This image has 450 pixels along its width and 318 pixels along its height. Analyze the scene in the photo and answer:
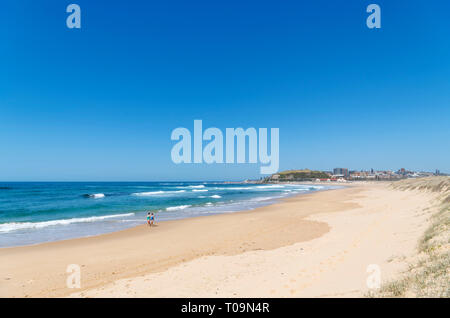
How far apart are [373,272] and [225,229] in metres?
10.2

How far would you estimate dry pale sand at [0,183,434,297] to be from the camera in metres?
5.84

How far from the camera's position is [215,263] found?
8.16 metres

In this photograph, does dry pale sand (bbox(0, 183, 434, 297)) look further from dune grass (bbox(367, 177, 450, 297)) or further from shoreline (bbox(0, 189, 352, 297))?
dune grass (bbox(367, 177, 450, 297))

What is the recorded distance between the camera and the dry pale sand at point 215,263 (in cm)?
584

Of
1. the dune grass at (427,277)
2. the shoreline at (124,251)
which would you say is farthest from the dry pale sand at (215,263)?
the dune grass at (427,277)

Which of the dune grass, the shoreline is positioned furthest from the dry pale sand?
the dune grass

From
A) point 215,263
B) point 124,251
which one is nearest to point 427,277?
point 215,263

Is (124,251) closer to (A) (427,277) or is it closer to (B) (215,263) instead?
(B) (215,263)

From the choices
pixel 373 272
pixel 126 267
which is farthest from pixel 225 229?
pixel 373 272

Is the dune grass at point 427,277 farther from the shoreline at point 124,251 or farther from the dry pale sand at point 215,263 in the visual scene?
the shoreline at point 124,251
